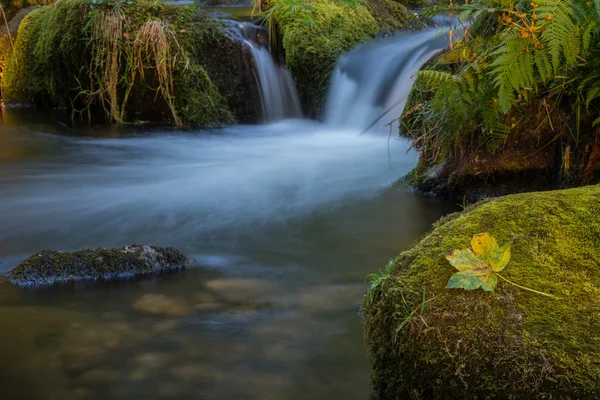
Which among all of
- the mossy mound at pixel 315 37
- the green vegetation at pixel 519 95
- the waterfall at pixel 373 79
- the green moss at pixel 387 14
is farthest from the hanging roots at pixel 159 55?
the green vegetation at pixel 519 95

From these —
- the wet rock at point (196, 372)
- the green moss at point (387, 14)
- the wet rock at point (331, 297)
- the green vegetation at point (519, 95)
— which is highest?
the green moss at point (387, 14)

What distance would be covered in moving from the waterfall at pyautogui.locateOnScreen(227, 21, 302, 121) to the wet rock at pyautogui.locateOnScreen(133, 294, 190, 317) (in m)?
5.73

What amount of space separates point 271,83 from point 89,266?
18.9 feet

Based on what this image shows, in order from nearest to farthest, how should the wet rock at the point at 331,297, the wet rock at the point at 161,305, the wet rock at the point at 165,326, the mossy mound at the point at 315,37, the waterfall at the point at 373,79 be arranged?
1. the wet rock at the point at 165,326
2. the wet rock at the point at 161,305
3. the wet rock at the point at 331,297
4. the waterfall at the point at 373,79
5. the mossy mound at the point at 315,37

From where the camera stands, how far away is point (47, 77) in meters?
9.30

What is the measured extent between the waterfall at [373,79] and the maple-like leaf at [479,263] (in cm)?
509

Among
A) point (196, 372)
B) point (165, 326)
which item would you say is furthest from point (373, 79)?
point (196, 372)

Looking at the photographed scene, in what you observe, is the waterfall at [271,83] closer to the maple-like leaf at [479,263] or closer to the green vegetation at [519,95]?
the green vegetation at [519,95]

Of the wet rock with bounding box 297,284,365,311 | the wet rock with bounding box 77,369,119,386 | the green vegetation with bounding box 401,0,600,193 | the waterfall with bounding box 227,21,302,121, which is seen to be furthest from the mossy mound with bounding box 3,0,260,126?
the wet rock with bounding box 77,369,119,386

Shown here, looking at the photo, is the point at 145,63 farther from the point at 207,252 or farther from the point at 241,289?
the point at 241,289

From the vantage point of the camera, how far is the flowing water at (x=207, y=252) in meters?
2.26

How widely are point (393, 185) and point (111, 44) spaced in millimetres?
4596

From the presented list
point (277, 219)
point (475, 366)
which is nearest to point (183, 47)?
point (277, 219)

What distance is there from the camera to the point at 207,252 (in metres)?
3.64
